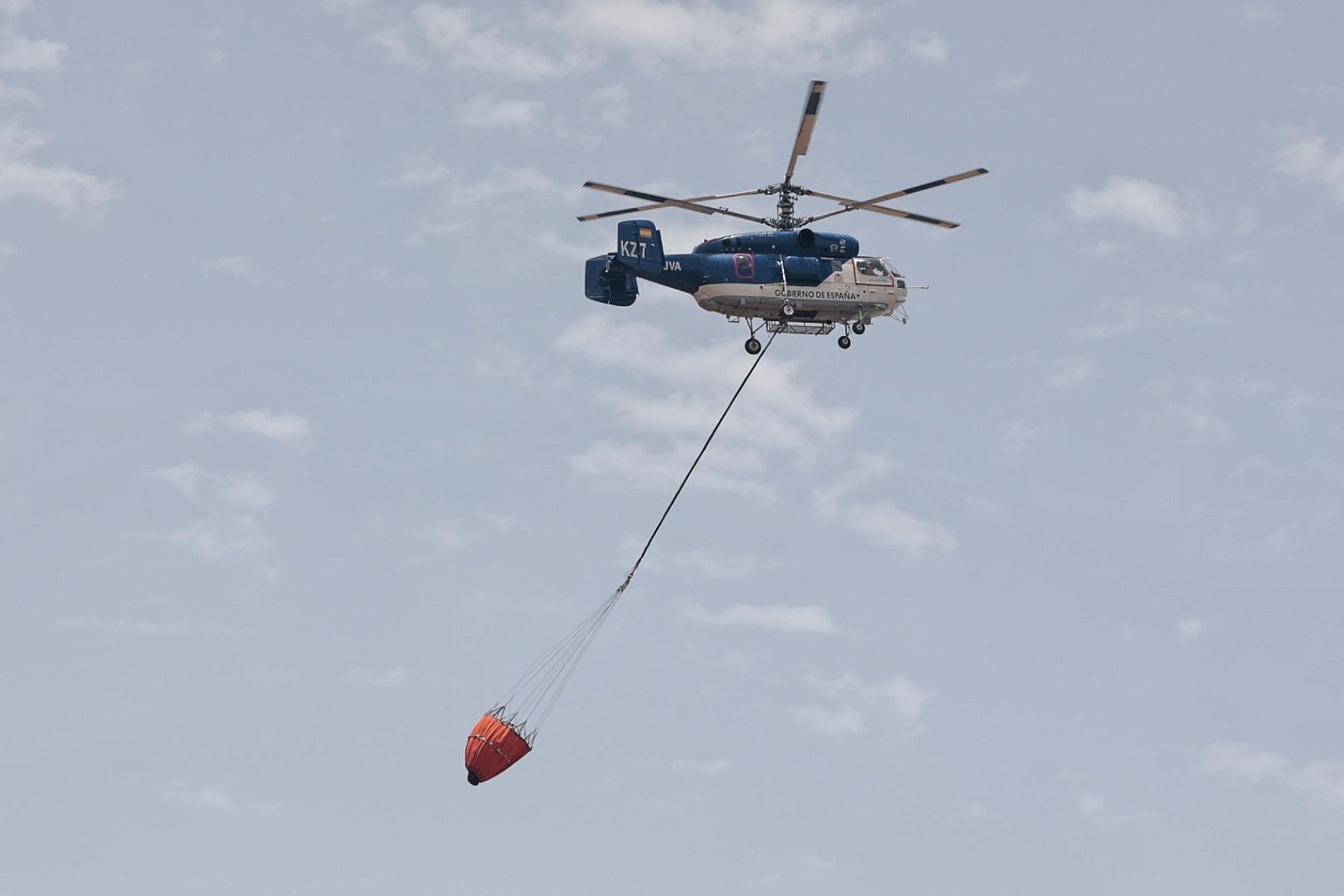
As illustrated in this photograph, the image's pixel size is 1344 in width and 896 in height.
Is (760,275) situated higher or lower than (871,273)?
lower

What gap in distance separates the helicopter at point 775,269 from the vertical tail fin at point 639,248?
26 millimetres

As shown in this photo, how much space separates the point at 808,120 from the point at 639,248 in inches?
264

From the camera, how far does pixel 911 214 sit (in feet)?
255

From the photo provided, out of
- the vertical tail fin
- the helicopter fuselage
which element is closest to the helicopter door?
the helicopter fuselage

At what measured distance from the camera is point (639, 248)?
76.8m

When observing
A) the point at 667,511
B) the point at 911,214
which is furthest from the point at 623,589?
the point at 911,214

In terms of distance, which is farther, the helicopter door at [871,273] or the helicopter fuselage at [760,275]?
the helicopter door at [871,273]

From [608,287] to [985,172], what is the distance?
1244 cm

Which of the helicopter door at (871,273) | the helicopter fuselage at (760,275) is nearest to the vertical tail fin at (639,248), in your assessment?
the helicopter fuselage at (760,275)

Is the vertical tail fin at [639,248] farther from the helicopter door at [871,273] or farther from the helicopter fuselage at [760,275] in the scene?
the helicopter door at [871,273]

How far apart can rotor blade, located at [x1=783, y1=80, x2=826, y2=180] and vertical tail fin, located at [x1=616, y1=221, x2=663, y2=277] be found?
16.7 feet

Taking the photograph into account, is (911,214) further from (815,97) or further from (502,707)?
(502,707)

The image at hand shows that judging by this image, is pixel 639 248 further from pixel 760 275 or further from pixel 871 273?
pixel 871 273

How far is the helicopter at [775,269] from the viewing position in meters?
76.6
